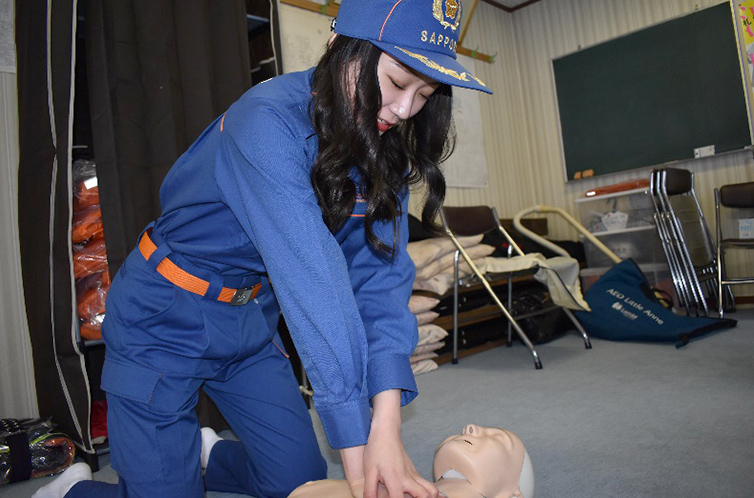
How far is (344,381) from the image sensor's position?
0.75 metres

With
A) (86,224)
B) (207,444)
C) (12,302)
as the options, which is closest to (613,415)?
(207,444)

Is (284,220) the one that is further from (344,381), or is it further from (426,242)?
(426,242)

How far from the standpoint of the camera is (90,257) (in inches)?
86.4

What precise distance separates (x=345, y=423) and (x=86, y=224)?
1.78 meters

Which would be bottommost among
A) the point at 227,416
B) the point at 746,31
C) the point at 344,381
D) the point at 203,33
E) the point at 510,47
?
the point at 227,416

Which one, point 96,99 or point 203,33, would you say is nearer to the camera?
point 96,99

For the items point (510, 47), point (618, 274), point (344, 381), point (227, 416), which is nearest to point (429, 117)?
point (344, 381)

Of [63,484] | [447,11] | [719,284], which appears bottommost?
[63,484]

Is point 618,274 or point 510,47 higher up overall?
point 510,47

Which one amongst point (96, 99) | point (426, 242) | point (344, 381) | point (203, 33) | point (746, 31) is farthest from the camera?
point (746, 31)

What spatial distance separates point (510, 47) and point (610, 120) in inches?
51.1

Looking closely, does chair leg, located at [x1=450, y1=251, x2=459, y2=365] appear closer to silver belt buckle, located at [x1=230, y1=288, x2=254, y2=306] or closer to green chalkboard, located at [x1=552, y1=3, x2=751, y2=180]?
silver belt buckle, located at [x1=230, y1=288, x2=254, y2=306]

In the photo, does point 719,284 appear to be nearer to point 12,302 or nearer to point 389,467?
point 389,467

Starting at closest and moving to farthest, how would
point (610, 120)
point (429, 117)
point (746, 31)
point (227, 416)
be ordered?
point (429, 117) < point (227, 416) < point (746, 31) < point (610, 120)
